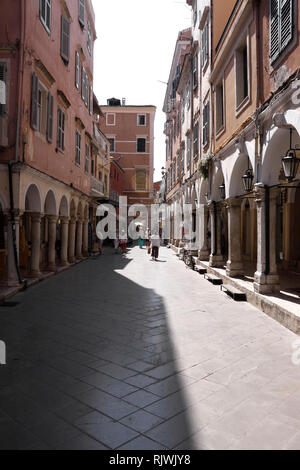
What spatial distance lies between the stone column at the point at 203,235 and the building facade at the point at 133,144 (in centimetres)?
2942

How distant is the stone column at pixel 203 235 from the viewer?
16.1 metres

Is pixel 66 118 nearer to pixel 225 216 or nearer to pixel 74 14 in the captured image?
pixel 74 14

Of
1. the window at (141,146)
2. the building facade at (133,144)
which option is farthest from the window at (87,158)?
the window at (141,146)

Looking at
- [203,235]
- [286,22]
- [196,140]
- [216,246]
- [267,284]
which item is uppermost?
[196,140]

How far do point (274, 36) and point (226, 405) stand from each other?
7.27m

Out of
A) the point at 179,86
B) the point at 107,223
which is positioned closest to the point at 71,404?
the point at 179,86

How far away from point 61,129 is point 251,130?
8036 mm

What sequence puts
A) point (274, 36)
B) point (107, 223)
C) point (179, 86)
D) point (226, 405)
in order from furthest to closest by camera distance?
point (107, 223)
point (179, 86)
point (274, 36)
point (226, 405)

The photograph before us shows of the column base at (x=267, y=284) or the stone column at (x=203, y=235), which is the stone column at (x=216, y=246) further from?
the column base at (x=267, y=284)

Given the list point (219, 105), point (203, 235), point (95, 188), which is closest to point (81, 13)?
point (95, 188)

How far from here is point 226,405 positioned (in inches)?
139

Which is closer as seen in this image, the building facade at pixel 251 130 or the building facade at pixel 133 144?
the building facade at pixel 251 130

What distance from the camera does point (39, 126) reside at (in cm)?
1136

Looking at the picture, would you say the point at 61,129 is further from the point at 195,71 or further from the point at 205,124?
the point at 195,71
